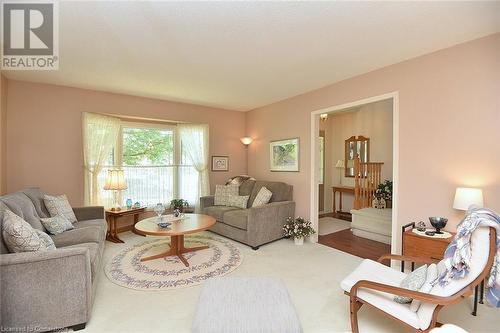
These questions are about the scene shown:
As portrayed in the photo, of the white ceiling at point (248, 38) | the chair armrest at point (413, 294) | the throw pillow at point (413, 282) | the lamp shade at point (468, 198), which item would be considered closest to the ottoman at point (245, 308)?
the chair armrest at point (413, 294)

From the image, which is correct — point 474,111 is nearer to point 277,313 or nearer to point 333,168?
point 277,313

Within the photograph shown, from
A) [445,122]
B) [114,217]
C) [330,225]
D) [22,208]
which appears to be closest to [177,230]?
[22,208]

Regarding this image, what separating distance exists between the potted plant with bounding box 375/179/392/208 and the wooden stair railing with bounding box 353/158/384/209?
16 cm

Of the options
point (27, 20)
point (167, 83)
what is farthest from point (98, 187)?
point (27, 20)

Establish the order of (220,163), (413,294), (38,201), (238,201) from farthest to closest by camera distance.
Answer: (220,163)
(238,201)
(38,201)
(413,294)

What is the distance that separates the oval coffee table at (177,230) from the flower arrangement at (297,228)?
1356 mm

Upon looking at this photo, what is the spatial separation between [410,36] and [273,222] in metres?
2.95

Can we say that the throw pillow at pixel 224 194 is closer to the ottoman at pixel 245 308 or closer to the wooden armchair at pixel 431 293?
the ottoman at pixel 245 308

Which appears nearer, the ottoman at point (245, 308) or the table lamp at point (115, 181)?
the ottoman at point (245, 308)

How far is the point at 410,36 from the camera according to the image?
7.61ft

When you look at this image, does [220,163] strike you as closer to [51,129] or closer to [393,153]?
[51,129]

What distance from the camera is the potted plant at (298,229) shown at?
12.6 ft

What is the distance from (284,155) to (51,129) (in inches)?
156

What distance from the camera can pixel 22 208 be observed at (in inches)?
98.2
